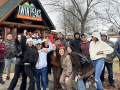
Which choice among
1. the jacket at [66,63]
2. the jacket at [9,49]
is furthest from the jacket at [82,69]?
the jacket at [9,49]

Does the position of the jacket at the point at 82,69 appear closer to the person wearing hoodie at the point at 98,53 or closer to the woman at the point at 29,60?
the person wearing hoodie at the point at 98,53

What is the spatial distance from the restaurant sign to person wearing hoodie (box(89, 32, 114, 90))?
24.5ft

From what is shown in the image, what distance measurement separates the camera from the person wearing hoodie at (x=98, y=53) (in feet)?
10.3

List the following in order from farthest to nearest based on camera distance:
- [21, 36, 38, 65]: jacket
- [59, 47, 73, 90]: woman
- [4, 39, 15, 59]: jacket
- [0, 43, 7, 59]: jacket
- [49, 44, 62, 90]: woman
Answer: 1. [4, 39, 15, 59]: jacket
2. [0, 43, 7, 59]: jacket
3. [49, 44, 62, 90]: woman
4. [59, 47, 73, 90]: woman
5. [21, 36, 38, 65]: jacket

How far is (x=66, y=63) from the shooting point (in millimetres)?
3414

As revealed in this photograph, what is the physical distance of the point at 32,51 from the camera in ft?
10.2

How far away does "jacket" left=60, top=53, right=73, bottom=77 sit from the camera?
3.32m

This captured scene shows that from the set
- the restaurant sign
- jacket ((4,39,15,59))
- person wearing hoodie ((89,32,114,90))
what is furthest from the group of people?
the restaurant sign

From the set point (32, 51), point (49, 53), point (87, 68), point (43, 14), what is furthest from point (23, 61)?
point (43, 14)

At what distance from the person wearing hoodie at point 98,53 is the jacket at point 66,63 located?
0.76 m

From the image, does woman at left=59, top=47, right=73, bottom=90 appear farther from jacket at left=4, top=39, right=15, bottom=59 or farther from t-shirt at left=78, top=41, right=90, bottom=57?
jacket at left=4, top=39, right=15, bottom=59

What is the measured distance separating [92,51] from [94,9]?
9.06m

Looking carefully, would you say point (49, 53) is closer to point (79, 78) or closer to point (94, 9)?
point (79, 78)

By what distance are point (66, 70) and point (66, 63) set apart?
0.25m
